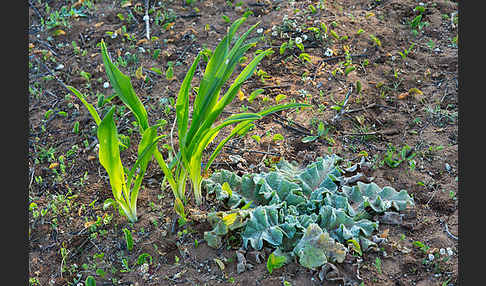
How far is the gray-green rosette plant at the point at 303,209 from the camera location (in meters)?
2.39

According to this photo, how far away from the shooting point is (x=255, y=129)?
3352mm

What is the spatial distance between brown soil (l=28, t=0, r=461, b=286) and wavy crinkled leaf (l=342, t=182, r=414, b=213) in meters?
0.11

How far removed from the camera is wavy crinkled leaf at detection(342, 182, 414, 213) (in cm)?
262

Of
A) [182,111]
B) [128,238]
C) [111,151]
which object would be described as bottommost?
[128,238]

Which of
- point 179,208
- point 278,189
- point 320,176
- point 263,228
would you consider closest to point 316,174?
point 320,176

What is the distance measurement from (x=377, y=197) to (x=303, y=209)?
15.3 inches

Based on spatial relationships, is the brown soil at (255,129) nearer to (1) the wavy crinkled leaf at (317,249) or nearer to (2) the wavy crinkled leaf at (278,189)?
(1) the wavy crinkled leaf at (317,249)

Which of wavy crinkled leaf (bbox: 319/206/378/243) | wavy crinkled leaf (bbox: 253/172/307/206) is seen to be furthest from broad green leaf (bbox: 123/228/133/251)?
wavy crinkled leaf (bbox: 319/206/378/243)

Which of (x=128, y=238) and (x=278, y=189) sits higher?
A: (x=278, y=189)

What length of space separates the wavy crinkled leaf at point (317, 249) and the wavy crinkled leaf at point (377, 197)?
36 centimetres

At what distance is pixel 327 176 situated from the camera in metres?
2.76

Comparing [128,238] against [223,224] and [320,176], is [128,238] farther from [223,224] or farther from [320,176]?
[320,176]

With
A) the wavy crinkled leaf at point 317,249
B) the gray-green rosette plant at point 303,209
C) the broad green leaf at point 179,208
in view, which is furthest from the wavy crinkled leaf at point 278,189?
the broad green leaf at point 179,208

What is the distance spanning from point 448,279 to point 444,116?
128 cm
